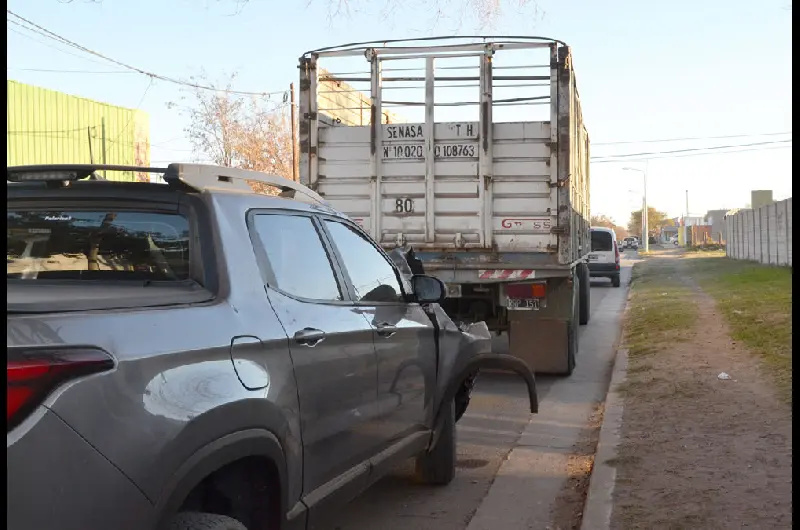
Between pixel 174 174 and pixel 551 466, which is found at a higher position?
pixel 174 174

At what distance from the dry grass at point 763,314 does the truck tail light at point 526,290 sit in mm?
2486

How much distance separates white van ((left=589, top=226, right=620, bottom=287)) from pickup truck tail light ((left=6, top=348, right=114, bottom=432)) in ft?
82.6

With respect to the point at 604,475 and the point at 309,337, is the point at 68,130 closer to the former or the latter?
the point at 604,475

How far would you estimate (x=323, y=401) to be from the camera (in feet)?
11.4

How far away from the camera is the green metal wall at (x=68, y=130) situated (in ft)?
83.3

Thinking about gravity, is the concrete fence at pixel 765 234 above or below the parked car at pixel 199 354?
above

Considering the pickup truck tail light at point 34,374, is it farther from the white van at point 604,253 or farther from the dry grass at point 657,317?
the white van at point 604,253

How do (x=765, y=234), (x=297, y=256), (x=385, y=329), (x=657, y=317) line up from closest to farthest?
(x=297, y=256), (x=385, y=329), (x=657, y=317), (x=765, y=234)

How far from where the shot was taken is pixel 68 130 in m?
27.8

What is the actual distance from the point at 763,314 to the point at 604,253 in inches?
510

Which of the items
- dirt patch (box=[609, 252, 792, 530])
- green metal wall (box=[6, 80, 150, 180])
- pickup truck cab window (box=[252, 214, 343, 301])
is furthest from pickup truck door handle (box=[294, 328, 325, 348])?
green metal wall (box=[6, 80, 150, 180])

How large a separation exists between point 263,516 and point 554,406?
563 centimetres

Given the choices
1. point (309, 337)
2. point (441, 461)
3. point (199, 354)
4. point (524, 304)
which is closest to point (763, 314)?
point (524, 304)

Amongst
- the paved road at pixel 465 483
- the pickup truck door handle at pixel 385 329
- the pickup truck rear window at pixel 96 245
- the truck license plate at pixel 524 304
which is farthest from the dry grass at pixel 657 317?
the pickup truck rear window at pixel 96 245
